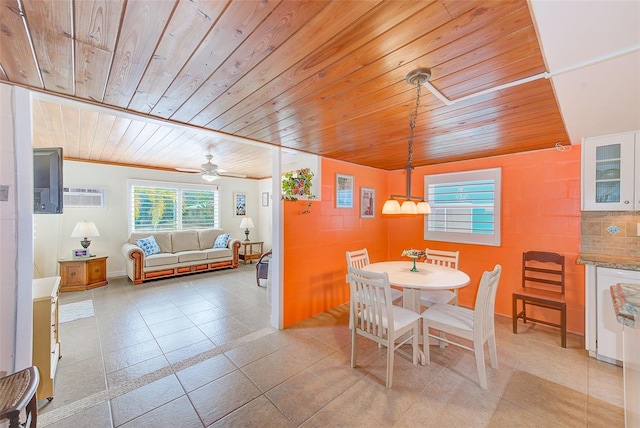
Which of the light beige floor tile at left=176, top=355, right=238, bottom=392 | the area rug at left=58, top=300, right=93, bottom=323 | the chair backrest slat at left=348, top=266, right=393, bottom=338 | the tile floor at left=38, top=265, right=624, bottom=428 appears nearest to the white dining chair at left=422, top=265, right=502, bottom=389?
the tile floor at left=38, top=265, right=624, bottom=428

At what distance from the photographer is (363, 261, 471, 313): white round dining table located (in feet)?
7.23

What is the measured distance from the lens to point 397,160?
3.77m

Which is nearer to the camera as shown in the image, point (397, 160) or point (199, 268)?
point (397, 160)

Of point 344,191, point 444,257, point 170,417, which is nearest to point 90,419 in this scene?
point 170,417

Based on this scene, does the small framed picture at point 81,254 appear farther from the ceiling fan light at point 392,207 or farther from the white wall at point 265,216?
the ceiling fan light at point 392,207

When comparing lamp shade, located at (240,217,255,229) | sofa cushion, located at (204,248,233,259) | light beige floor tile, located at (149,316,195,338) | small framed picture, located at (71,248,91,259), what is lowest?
light beige floor tile, located at (149,316,195,338)

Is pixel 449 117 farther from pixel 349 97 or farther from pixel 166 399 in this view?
pixel 166 399

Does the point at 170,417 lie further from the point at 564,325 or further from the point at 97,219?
the point at 97,219

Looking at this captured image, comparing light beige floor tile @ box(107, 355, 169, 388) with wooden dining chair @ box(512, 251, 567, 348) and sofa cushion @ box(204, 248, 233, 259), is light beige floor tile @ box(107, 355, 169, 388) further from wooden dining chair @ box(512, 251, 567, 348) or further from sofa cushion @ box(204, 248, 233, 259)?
wooden dining chair @ box(512, 251, 567, 348)

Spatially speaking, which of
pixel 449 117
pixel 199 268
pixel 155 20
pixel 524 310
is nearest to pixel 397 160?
pixel 449 117

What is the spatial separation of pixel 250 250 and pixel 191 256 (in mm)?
1638

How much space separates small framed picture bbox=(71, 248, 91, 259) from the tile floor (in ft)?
6.45

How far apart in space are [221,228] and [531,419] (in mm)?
6526

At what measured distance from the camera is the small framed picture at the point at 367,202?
4.05m
